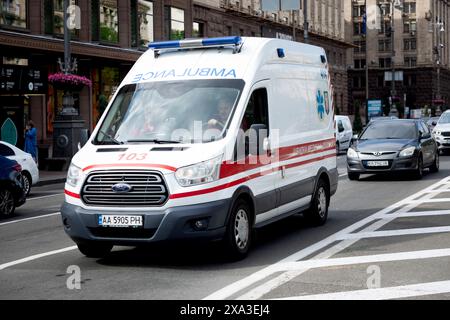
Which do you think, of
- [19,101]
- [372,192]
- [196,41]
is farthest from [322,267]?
[19,101]

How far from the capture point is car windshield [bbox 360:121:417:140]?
20.2 meters

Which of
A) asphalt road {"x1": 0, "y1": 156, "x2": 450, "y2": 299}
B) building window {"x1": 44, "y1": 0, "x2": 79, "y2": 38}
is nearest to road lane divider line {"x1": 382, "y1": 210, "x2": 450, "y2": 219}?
asphalt road {"x1": 0, "y1": 156, "x2": 450, "y2": 299}

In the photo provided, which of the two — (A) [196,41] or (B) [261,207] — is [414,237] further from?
(A) [196,41]

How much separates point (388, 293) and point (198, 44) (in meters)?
4.16

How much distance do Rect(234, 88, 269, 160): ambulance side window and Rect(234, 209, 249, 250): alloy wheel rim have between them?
648 millimetres

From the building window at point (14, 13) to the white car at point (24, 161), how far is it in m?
11.9

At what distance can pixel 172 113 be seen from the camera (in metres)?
9.07

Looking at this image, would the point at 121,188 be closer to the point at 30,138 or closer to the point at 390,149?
the point at 390,149

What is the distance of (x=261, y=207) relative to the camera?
30.8ft

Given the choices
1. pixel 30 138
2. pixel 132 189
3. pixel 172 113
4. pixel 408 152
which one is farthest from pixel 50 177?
pixel 132 189

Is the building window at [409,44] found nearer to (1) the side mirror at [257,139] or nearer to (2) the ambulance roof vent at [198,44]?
(2) the ambulance roof vent at [198,44]

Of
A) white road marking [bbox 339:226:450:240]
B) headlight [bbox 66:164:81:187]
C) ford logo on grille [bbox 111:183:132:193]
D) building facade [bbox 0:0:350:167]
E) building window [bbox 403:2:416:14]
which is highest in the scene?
building window [bbox 403:2:416:14]

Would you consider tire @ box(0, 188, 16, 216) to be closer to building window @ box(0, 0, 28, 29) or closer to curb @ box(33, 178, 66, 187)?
curb @ box(33, 178, 66, 187)

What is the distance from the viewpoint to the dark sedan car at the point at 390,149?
19.1 meters
